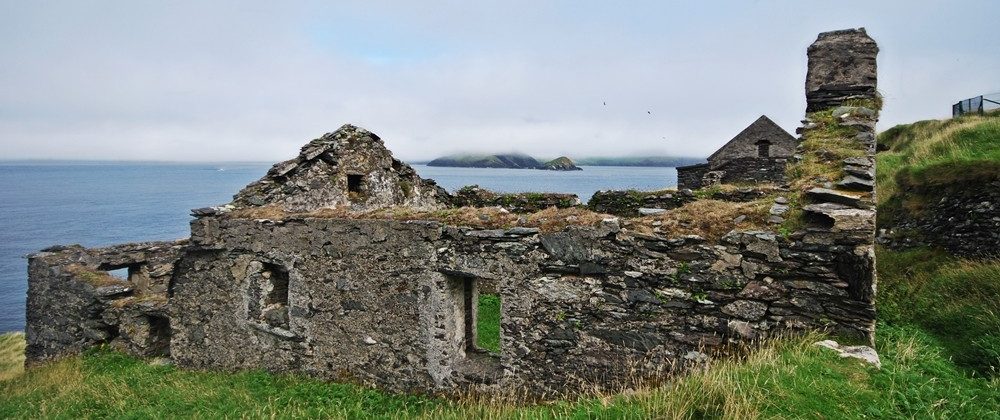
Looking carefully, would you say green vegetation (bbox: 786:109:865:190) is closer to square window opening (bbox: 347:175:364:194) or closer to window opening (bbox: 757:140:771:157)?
square window opening (bbox: 347:175:364:194)

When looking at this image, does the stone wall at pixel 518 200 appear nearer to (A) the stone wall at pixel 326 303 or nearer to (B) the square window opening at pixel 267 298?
(A) the stone wall at pixel 326 303

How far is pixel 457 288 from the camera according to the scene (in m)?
8.32

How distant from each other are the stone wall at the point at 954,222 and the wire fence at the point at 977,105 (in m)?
13.8

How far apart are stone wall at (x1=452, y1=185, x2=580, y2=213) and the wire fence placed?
20.6 metres

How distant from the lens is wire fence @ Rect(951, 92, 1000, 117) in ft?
Answer: 70.3

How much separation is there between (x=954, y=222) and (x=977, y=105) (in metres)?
17.0

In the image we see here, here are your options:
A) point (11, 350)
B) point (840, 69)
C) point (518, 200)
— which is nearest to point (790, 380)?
point (518, 200)

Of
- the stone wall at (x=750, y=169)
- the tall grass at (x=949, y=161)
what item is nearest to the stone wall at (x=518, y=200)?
the tall grass at (x=949, y=161)

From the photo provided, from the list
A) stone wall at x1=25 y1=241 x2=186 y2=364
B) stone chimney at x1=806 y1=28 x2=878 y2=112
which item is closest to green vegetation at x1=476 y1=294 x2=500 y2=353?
stone wall at x1=25 y1=241 x2=186 y2=364

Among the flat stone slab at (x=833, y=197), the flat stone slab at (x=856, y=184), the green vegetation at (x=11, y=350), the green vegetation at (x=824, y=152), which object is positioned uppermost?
the green vegetation at (x=824, y=152)

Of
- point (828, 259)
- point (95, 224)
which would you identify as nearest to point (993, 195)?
point (828, 259)

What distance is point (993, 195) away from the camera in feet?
33.9

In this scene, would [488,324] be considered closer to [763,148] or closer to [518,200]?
[518,200]

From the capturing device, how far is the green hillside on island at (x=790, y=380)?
4.34 metres
